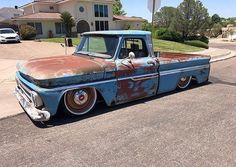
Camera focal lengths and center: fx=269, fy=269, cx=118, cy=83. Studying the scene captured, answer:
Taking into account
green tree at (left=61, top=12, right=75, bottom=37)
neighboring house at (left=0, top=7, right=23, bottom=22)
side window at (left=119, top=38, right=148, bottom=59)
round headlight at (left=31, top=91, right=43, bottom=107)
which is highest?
neighboring house at (left=0, top=7, right=23, bottom=22)

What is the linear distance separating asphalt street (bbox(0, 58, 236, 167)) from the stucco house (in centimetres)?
3144

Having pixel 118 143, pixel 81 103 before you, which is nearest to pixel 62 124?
pixel 81 103

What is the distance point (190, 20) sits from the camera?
38.5 m

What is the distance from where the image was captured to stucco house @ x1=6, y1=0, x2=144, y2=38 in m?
35.5

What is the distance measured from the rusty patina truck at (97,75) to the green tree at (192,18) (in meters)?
32.9

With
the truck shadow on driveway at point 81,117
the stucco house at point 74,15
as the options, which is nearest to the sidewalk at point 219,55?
the truck shadow on driveway at point 81,117

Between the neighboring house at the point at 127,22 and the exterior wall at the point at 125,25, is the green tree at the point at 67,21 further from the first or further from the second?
the neighboring house at the point at 127,22

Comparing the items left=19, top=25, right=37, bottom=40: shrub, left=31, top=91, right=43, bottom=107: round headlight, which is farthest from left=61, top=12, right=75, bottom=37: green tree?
left=31, top=91, right=43, bottom=107: round headlight

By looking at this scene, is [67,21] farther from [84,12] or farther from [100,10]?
[100,10]

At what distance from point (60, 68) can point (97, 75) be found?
76 cm

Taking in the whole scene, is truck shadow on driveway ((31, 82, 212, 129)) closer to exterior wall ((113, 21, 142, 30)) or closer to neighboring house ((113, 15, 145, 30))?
exterior wall ((113, 21, 142, 30))

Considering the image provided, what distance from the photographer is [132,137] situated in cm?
454

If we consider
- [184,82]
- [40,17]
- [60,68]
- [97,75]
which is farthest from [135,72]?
[40,17]

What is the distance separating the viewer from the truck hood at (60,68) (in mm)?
5029
